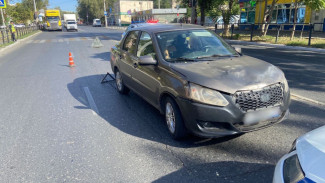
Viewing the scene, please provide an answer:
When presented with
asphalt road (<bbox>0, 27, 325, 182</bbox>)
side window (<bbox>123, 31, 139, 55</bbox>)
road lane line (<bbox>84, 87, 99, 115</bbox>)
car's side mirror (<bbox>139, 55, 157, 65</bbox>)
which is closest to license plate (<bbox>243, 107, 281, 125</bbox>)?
asphalt road (<bbox>0, 27, 325, 182</bbox>)

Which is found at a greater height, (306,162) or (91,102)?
(306,162)

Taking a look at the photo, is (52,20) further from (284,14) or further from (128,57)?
(128,57)

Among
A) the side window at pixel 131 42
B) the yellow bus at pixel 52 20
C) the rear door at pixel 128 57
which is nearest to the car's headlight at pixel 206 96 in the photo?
the rear door at pixel 128 57

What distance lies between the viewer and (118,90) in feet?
22.8

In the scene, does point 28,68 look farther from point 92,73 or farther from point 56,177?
point 56,177

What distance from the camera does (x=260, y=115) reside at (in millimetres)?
3539

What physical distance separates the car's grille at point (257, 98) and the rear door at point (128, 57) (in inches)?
102

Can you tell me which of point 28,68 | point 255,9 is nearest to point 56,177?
point 28,68

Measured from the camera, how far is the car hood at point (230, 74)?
11.4 ft

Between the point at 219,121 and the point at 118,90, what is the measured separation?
397 cm

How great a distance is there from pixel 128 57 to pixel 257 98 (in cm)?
308

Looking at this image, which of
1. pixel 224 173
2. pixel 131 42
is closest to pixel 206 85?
Answer: pixel 224 173

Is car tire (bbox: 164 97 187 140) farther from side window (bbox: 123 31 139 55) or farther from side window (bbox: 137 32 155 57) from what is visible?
side window (bbox: 123 31 139 55)

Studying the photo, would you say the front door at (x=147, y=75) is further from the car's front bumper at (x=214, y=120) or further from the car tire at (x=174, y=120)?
the car's front bumper at (x=214, y=120)
